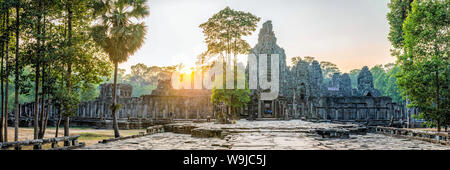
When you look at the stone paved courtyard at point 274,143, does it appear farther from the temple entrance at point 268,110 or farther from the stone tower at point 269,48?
the stone tower at point 269,48

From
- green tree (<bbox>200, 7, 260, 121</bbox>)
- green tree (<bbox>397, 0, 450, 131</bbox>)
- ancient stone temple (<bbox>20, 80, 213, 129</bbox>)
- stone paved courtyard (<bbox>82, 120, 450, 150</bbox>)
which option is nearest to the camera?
stone paved courtyard (<bbox>82, 120, 450, 150</bbox>)

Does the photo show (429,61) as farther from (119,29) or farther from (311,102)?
(311,102)

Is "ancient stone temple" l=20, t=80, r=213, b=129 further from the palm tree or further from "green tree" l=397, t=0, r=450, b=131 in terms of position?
"green tree" l=397, t=0, r=450, b=131

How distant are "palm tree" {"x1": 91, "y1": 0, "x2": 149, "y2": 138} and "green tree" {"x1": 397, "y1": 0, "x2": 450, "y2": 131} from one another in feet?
49.8

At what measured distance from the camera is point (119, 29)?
17.5 metres

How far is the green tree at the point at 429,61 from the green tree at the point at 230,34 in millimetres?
14472

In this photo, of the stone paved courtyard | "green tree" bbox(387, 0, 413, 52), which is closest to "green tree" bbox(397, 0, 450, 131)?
the stone paved courtyard

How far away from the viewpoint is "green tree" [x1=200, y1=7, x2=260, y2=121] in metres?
27.9

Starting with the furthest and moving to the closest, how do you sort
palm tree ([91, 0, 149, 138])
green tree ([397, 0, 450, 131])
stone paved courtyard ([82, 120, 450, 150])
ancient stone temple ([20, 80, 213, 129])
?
ancient stone temple ([20, 80, 213, 129]) < palm tree ([91, 0, 149, 138]) < green tree ([397, 0, 450, 131]) < stone paved courtyard ([82, 120, 450, 150])
